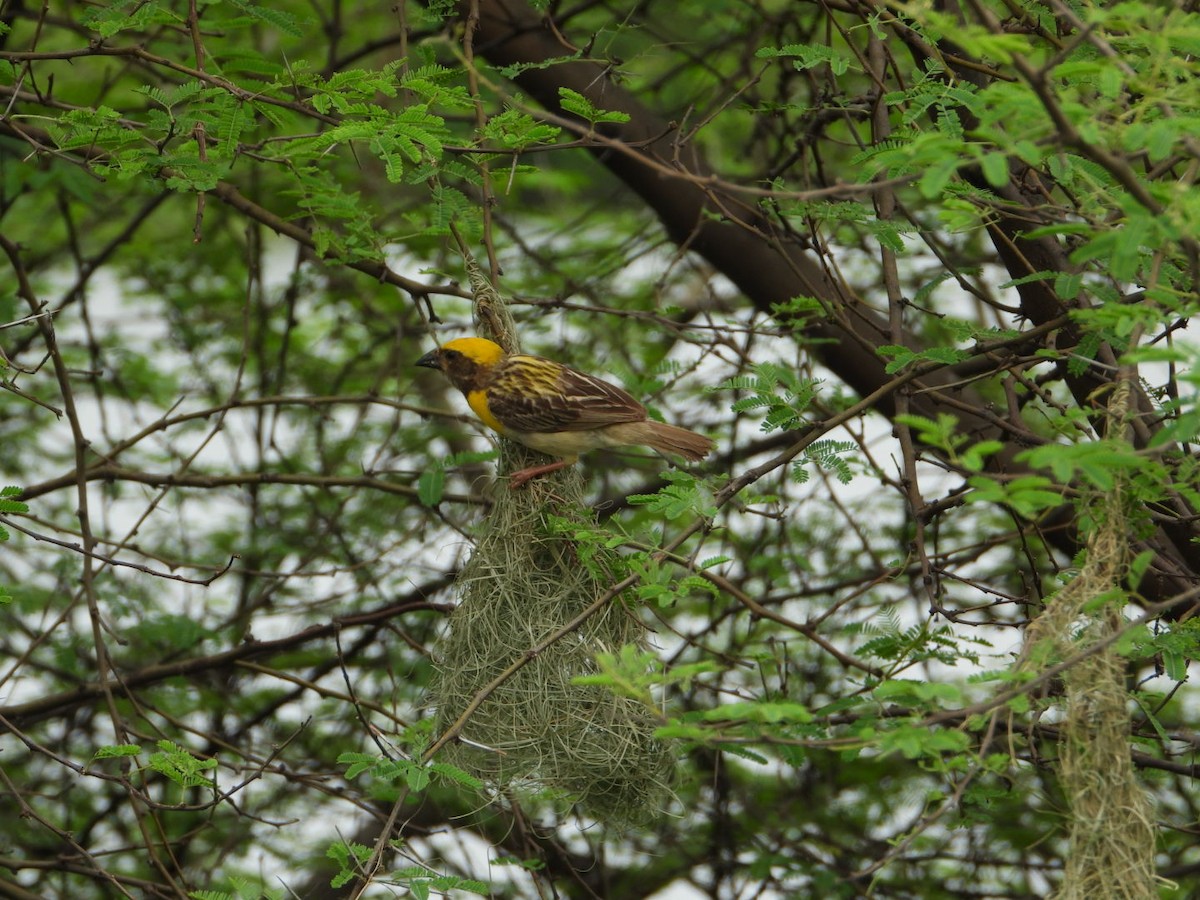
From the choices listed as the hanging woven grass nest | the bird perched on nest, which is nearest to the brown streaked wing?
the bird perched on nest

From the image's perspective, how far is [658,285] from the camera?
16.3ft

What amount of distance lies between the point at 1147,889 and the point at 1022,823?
3054mm

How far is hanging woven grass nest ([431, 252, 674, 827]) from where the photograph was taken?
3.36 metres

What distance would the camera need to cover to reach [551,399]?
3.64m

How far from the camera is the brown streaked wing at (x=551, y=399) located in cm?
360

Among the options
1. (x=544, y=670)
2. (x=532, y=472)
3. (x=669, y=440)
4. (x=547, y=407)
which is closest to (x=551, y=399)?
(x=547, y=407)

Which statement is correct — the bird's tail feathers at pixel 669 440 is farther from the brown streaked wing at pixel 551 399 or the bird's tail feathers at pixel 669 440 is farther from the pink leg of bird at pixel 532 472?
the pink leg of bird at pixel 532 472

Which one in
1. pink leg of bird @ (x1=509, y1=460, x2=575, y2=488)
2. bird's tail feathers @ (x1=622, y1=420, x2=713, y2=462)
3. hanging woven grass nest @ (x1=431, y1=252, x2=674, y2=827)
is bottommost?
hanging woven grass nest @ (x1=431, y1=252, x2=674, y2=827)

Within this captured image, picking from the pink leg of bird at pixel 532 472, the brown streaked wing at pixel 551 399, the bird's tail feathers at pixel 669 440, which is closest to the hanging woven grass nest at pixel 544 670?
the pink leg of bird at pixel 532 472

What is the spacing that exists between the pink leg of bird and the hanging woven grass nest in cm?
3

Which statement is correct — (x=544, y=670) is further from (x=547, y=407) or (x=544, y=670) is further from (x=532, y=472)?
(x=547, y=407)

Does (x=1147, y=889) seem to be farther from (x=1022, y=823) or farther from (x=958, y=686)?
(x=1022, y=823)

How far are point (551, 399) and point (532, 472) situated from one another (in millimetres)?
223

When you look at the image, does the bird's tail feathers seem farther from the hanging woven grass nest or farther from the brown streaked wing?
the hanging woven grass nest
